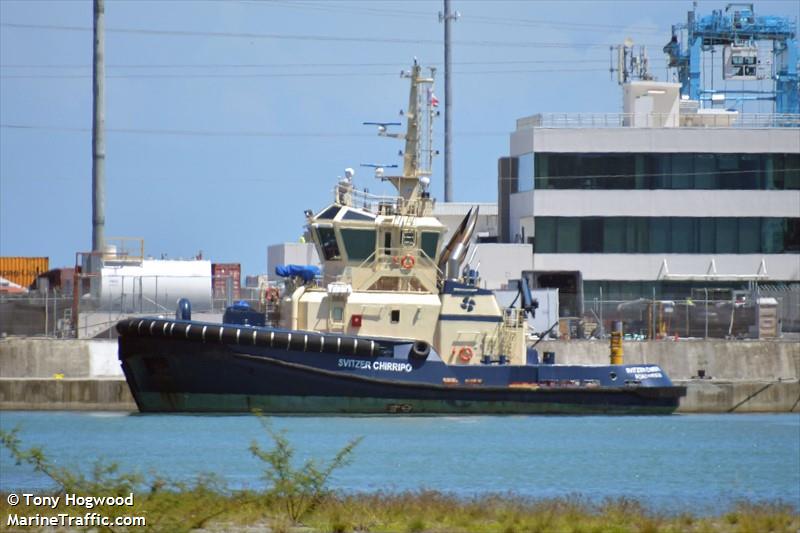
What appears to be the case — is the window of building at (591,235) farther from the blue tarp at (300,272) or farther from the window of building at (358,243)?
the blue tarp at (300,272)

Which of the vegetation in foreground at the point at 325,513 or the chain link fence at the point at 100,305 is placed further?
the chain link fence at the point at 100,305

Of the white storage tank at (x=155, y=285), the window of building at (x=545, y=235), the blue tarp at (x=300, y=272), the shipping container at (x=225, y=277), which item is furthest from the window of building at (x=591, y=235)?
the blue tarp at (x=300, y=272)

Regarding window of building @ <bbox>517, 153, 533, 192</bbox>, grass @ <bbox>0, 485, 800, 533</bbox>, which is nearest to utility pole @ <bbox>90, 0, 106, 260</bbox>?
window of building @ <bbox>517, 153, 533, 192</bbox>

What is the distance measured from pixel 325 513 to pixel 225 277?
110 feet

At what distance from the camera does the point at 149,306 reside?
45656 mm

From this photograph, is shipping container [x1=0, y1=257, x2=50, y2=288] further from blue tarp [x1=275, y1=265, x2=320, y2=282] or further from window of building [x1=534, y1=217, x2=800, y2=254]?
blue tarp [x1=275, y1=265, x2=320, y2=282]

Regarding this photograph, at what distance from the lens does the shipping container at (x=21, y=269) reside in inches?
2420

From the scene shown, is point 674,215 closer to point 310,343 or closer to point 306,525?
point 310,343

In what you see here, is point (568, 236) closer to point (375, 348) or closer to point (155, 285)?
point (155, 285)

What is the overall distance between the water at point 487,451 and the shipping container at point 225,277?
14.9 metres

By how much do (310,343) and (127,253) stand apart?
1835 centimetres

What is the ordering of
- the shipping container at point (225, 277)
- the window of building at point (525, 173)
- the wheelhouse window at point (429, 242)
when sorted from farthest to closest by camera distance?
the window of building at point (525, 173) → the shipping container at point (225, 277) → the wheelhouse window at point (429, 242)

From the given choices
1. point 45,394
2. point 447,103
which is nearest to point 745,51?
point 447,103

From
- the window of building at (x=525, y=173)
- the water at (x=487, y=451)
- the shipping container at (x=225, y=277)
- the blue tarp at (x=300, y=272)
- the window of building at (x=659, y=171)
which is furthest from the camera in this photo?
the window of building at (x=525, y=173)
